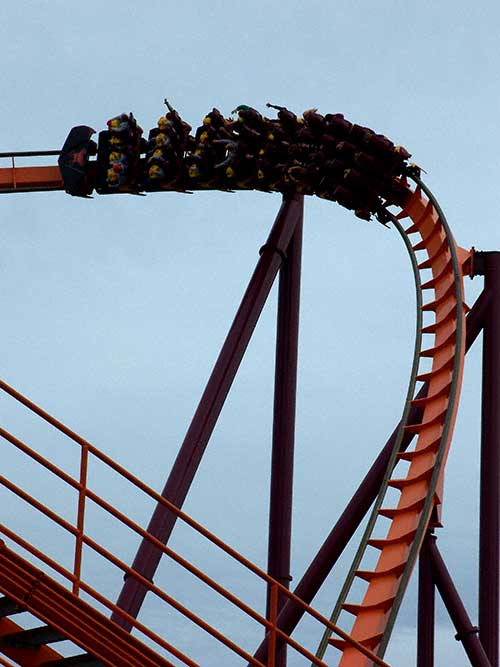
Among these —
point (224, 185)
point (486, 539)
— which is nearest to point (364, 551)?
point (486, 539)

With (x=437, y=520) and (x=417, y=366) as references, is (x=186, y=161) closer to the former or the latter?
(x=417, y=366)

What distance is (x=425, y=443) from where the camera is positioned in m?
8.38

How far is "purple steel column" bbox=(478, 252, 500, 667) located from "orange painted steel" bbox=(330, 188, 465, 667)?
0.38m

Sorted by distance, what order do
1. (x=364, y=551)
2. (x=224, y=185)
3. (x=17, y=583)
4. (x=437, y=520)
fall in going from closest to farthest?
(x=17, y=583), (x=364, y=551), (x=437, y=520), (x=224, y=185)

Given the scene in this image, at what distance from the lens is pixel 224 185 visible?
34.7ft

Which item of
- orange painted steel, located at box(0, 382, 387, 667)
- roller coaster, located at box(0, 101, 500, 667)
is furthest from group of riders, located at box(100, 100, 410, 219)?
orange painted steel, located at box(0, 382, 387, 667)

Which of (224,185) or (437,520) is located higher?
(224,185)

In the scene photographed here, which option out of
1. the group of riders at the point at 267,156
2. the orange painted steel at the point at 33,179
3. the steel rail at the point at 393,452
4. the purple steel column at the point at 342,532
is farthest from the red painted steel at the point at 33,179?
the purple steel column at the point at 342,532

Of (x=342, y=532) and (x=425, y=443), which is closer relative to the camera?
(x=425, y=443)

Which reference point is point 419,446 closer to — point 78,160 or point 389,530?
point 389,530

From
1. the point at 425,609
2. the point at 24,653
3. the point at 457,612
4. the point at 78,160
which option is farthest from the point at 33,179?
the point at 24,653

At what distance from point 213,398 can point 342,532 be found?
4.07ft

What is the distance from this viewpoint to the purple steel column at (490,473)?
8.84m

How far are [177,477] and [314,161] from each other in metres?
2.45
